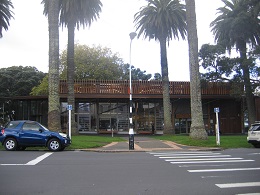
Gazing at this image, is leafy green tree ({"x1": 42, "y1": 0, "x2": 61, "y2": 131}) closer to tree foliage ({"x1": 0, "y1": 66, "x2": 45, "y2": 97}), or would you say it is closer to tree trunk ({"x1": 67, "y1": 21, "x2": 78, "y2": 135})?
tree trunk ({"x1": 67, "y1": 21, "x2": 78, "y2": 135})

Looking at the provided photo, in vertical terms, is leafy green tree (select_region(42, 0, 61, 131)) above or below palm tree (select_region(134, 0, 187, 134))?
below

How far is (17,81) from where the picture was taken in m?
56.8

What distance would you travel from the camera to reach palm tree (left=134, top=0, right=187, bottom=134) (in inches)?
1241

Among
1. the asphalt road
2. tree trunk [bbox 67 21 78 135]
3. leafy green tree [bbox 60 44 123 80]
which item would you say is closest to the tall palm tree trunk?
tree trunk [bbox 67 21 78 135]

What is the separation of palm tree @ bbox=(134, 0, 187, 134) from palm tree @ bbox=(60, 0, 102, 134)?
18.3 feet

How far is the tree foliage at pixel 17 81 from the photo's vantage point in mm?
56559

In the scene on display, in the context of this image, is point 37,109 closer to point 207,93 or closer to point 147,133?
point 147,133

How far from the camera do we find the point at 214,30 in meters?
36.2

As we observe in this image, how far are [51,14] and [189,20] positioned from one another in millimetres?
10139

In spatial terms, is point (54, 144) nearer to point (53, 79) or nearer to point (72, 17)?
point (53, 79)

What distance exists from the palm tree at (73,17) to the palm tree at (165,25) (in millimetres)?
5570

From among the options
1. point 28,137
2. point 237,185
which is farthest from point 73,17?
point 237,185

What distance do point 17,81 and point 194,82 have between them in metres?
43.4

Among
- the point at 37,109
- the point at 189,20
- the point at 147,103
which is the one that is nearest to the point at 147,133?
the point at 147,103
